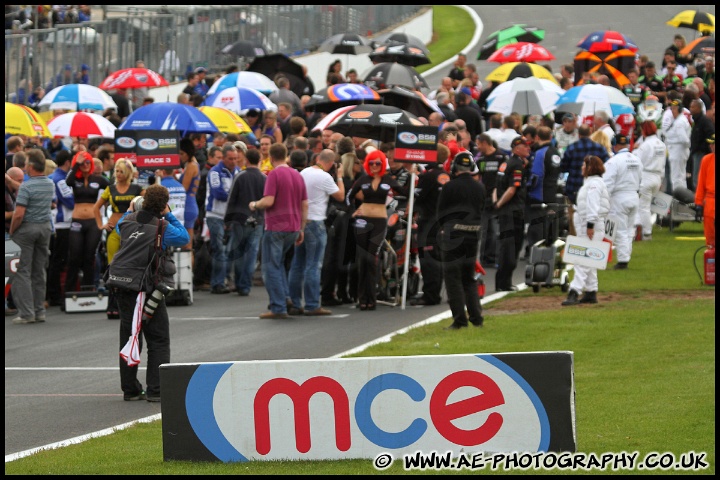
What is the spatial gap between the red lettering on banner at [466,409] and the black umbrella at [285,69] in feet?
76.5

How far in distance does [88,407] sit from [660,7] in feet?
167

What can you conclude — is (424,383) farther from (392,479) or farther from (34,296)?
(34,296)

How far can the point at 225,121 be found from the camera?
22.3m

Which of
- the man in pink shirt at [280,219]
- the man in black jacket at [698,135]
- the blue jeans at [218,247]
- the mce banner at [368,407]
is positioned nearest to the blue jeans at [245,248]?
the blue jeans at [218,247]

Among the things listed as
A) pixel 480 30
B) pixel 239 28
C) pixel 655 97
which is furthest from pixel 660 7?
pixel 655 97

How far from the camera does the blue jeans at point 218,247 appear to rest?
64.3ft

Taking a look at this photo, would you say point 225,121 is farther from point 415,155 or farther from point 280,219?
point 415,155

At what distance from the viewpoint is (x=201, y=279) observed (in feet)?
67.8

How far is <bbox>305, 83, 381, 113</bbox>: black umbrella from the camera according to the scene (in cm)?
2483

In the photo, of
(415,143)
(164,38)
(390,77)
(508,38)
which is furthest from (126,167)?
(508,38)

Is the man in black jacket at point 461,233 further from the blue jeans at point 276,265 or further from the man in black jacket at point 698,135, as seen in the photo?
the man in black jacket at point 698,135

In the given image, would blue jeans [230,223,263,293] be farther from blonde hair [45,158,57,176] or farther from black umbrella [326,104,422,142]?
blonde hair [45,158,57,176]

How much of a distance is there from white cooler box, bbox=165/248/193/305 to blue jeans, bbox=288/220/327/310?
182 centimetres

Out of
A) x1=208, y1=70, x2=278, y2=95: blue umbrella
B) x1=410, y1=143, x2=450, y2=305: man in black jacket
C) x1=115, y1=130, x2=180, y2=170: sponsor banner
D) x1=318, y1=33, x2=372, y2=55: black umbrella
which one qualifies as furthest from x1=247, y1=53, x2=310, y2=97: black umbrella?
x1=410, y1=143, x2=450, y2=305: man in black jacket
